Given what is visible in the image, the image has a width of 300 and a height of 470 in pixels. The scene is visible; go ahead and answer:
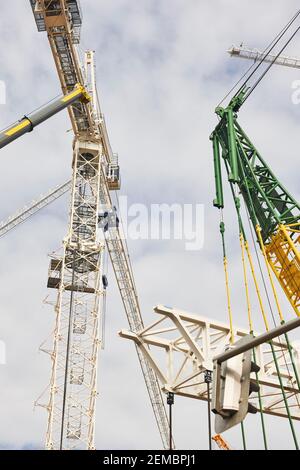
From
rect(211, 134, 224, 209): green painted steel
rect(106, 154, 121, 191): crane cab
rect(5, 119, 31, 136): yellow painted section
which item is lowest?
rect(5, 119, 31, 136): yellow painted section

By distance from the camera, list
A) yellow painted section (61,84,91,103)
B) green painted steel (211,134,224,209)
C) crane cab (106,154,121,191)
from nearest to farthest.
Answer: yellow painted section (61,84,91,103), green painted steel (211,134,224,209), crane cab (106,154,121,191)

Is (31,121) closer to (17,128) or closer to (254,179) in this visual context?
(17,128)

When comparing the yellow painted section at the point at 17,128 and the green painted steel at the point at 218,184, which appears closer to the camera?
the yellow painted section at the point at 17,128

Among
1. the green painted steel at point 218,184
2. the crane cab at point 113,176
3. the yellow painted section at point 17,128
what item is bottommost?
the yellow painted section at point 17,128

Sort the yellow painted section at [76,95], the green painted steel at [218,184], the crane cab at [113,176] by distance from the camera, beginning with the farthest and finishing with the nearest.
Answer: the crane cab at [113,176] < the green painted steel at [218,184] < the yellow painted section at [76,95]

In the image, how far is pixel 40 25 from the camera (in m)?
46.1

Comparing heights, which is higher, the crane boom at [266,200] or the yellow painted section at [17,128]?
the crane boom at [266,200]

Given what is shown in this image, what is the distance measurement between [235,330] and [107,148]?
3728 centimetres

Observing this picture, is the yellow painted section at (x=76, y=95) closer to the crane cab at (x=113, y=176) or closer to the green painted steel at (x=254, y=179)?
the green painted steel at (x=254, y=179)

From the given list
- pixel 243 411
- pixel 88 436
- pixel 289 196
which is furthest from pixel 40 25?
pixel 243 411

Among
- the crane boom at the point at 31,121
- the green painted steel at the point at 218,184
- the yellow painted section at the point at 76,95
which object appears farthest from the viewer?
the green painted steel at the point at 218,184

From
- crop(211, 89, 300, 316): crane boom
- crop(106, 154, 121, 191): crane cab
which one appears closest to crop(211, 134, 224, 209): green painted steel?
crop(211, 89, 300, 316): crane boom

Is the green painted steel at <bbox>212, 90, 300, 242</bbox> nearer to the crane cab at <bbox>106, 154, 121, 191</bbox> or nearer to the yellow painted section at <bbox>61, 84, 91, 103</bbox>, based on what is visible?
the yellow painted section at <bbox>61, 84, 91, 103</bbox>

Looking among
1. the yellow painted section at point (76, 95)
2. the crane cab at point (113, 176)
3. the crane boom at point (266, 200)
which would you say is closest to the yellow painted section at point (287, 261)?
the crane boom at point (266, 200)
